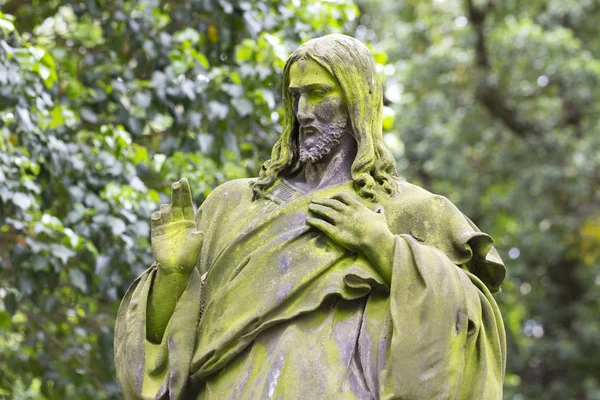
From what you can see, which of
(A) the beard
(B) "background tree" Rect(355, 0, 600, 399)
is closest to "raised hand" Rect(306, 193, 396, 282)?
(A) the beard

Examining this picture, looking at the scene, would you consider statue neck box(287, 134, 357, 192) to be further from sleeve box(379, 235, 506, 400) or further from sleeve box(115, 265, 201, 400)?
sleeve box(115, 265, 201, 400)

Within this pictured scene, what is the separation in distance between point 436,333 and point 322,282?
49 centimetres

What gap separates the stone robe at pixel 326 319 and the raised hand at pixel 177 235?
0.40 feet

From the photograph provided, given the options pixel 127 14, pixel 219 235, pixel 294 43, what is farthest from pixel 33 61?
pixel 219 235

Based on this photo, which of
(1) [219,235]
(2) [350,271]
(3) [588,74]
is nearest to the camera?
(2) [350,271]

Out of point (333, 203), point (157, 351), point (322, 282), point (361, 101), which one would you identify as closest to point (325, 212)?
point (333, 203)

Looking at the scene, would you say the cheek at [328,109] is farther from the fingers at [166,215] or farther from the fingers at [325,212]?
the fingers at [166,215]

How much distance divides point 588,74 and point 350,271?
47.5 ft

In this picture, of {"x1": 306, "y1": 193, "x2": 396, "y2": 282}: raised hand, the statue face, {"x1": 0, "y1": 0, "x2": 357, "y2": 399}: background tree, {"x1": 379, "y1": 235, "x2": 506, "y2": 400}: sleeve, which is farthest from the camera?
{"x1": 0, "y1": 0, "x2": 357, "y2": 399}: background tree

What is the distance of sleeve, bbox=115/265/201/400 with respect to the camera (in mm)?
5422

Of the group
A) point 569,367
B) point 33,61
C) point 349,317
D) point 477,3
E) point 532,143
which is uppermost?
point 349,317

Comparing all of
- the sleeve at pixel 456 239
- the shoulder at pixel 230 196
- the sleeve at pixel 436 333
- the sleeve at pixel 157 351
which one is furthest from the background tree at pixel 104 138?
the sleeve at pixel 436 333

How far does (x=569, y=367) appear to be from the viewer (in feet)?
65.3

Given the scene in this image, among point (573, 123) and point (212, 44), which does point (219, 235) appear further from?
point (573, 123)
